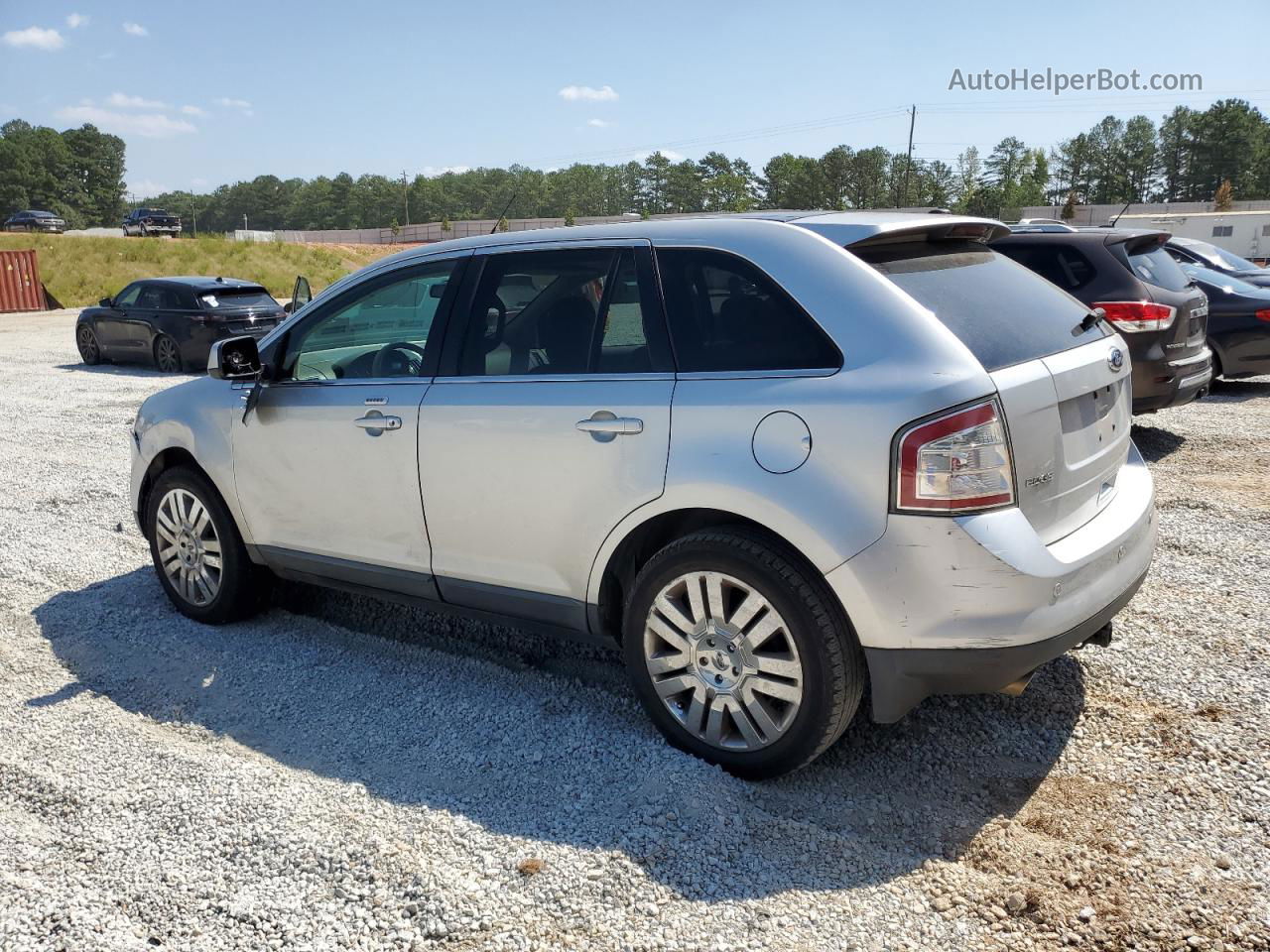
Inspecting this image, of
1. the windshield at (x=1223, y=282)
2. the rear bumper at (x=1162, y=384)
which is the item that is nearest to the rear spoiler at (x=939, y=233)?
the rear bumper at (x=1162, y=384)

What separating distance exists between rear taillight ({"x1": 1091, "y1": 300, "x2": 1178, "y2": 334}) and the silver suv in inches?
182

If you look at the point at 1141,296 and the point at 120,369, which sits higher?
the point at 1141,296

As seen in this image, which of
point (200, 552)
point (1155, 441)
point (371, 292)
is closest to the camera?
→ point (371, 292)

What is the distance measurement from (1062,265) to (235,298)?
1376cm

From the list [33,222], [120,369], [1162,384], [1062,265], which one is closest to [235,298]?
[120,369]

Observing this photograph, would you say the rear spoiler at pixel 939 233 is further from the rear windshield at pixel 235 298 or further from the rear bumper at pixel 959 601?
the rear windshield at pixel 235 298

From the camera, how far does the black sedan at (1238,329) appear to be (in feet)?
35.3

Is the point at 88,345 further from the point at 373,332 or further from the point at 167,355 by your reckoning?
the point at 373,332

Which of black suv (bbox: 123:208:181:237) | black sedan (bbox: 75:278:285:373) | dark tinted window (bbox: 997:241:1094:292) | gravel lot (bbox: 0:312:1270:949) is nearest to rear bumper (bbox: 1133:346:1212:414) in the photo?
dark tinted window (bbox: 997:241:1094:292)

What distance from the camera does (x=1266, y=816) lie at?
3154mm

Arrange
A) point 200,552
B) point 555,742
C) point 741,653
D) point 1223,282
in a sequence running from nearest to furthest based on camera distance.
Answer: point 741,653 < point 555,742 < point 200,552 < point 1223,282

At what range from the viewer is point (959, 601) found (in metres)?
2.99

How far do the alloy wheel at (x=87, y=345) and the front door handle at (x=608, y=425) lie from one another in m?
17.7

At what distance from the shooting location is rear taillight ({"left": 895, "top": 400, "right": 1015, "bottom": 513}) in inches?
116
